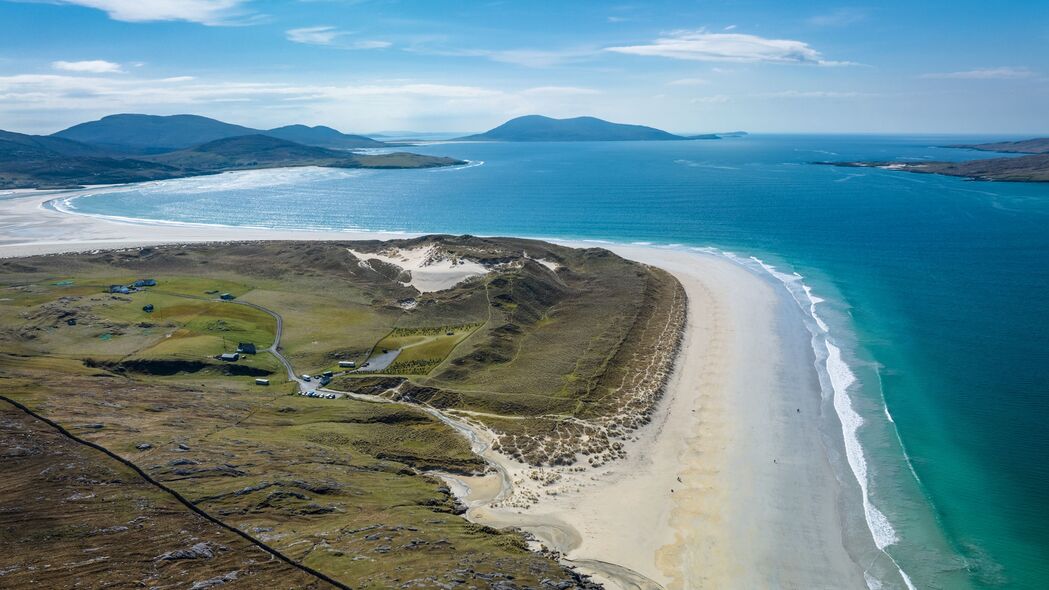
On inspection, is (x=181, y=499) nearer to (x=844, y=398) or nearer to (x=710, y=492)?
(x=710, y=492)

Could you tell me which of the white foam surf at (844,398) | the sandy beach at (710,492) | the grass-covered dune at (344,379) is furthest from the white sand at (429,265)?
the white foam surf at (844,398)

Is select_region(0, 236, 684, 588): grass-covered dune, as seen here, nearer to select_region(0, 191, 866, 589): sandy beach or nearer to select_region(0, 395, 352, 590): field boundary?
select_region(0, 395, 352, 590): field boundary

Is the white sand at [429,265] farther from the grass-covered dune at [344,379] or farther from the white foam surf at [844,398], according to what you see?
the white foam surf at [844,398]

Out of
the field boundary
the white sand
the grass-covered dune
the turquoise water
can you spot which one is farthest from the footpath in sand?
the white sand

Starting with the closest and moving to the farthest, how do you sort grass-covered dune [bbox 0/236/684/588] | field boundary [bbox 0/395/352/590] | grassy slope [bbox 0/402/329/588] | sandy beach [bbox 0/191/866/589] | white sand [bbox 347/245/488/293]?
grassy slope [bbox 0/402/329/588] < field boundary [bbox 0/395/352/590] < grass-covered dune [bbox 0/236/684/588] < sandy beach [bbox 0/191/866/589] < white sand [bbox 347/245/488/293]

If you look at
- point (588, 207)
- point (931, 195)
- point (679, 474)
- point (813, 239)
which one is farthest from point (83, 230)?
point (931, 195)

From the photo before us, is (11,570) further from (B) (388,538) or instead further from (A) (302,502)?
(B) (388,538)
